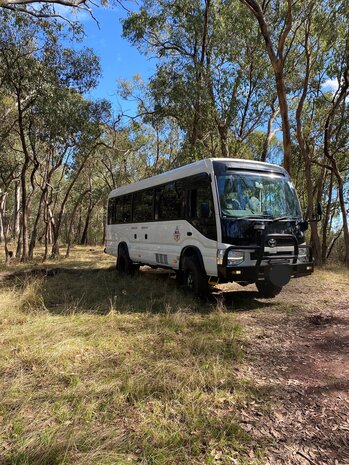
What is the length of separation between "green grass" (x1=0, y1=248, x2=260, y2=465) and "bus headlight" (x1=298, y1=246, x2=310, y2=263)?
2.02 metres

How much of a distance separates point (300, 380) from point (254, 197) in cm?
401

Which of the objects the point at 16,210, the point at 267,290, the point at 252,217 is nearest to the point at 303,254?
the point at 267,290

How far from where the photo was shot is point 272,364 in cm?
472

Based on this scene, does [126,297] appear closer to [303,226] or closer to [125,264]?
[125,264]

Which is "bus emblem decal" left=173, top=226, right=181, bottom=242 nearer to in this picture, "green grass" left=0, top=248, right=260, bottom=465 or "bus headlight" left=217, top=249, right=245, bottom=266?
"bus headlight" left=217, top=249, right=245, bottom=266

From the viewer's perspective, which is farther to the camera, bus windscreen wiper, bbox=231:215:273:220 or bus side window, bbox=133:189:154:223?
bus side window, bbox=133:189:154:223

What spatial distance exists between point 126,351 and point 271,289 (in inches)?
179

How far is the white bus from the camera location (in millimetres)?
7145

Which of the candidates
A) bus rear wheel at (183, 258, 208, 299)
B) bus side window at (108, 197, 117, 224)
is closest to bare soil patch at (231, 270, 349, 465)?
bus rear wheel at (183, 258, 208, 299)

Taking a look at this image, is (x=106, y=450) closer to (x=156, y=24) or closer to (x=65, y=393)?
(x=65, y=393)

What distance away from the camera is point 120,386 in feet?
12.9

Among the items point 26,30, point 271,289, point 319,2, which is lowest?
point 271,289

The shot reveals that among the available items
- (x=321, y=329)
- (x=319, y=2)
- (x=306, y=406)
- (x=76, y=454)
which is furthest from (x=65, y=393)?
(x=319, y=2)

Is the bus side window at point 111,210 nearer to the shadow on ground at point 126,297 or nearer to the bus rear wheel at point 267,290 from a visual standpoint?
the shadow on ground at point 126,297
